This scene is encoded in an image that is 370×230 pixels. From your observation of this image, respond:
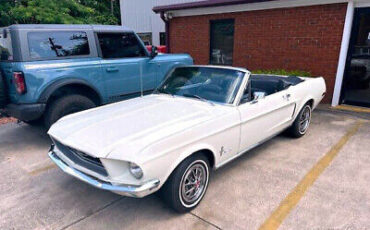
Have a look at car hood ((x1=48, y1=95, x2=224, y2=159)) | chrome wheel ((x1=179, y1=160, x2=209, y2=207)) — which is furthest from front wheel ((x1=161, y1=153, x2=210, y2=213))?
car hood ((x1=48, y1=95, x2=224, y2=159))

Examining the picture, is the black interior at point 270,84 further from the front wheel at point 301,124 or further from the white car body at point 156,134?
the front wheel at point 301,124

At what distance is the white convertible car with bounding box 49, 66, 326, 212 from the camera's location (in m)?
2.38

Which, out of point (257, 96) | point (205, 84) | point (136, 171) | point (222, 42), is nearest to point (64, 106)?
point (205, 84)

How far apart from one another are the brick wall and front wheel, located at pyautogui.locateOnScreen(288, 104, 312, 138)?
2655mm

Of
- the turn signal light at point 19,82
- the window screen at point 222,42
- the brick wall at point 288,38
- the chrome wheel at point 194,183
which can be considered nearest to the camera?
the chrome wheel at point 194,183

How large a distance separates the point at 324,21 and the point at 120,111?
6.00 meters

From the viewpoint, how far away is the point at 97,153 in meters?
2.37

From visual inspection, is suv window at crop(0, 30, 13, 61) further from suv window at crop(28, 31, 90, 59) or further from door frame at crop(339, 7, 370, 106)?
door frame at crop(339, 7, 370, 106)

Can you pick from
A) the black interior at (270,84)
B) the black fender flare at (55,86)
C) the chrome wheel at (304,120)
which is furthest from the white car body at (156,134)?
the black fender flare at (55,86)

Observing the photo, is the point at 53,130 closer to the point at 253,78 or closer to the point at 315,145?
the point at 253,78

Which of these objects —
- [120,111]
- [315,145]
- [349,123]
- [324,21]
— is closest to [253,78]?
[315,145]

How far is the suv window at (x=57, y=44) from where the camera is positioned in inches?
174

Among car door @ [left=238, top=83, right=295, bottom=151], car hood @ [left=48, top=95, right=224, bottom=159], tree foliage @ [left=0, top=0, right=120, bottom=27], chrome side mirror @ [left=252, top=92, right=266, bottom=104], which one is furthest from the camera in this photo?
tree foliage @ [left=0, top=0, right=120, bottom=27]

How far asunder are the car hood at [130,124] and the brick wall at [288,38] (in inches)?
200
